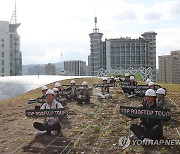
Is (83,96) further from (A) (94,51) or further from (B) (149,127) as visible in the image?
(A) (94,51)

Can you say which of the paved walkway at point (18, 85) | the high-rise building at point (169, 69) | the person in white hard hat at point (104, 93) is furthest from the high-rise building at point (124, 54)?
the person in white hard hat at point (104, 93)

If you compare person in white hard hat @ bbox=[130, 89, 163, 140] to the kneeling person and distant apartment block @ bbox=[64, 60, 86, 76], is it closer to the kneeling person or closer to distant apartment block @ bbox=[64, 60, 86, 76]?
the kneeling person

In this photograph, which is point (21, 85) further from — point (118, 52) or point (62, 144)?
point (118, 52)

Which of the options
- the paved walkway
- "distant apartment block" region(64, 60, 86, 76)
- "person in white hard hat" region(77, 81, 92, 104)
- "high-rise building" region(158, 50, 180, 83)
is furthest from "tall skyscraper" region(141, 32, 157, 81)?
"person in white hard hat" region(77, 81, 92, 104)

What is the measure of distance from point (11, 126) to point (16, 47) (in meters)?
102

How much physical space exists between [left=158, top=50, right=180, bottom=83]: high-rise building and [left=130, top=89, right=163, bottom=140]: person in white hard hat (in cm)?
13326

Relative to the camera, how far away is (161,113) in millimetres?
8047

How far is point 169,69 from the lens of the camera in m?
141

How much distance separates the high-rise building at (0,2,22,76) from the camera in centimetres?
10488

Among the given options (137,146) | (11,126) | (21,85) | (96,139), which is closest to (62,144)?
(96,139)

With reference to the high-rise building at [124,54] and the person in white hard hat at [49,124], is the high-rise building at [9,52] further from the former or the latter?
the person in white hard hat at [49,124]

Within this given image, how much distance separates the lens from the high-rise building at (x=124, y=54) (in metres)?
112

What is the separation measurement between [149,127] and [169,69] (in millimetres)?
137751

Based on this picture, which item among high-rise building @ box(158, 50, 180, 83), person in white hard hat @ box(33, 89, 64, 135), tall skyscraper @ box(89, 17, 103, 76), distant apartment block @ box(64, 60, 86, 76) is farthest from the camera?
distant apartment block @ box(64, 60, 86, 76)
